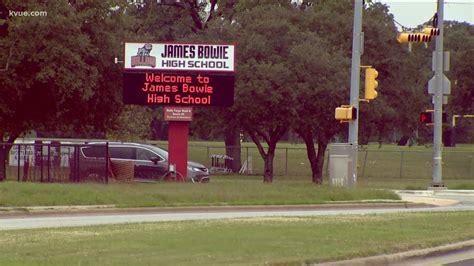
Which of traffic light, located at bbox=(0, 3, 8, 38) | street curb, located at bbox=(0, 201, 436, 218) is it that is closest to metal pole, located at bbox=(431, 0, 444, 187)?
street curb, located at bbox=(0, 201, 436, 218)

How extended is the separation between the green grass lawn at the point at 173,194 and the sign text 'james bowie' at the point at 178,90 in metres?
3.57

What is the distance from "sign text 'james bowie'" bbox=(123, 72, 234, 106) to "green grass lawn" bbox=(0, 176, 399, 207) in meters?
3.57

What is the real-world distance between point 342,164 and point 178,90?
6308 millimetres

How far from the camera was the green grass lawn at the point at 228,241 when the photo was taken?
1245 cm

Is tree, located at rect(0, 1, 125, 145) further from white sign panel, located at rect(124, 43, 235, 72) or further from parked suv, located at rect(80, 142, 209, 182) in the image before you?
white sign panel, located at rect(124, 43, 235, 72)

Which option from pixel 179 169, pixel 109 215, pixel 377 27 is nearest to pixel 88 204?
pixel 109 215

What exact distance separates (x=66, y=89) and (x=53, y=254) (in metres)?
24.7

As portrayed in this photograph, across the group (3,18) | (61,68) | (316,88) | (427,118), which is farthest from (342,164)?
(316,88)

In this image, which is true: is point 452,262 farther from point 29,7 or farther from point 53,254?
point 29,7

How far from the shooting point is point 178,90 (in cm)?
3234

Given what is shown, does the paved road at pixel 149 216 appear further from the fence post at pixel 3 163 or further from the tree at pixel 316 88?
the tree at pixel 316 88

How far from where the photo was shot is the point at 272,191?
93.5 feet

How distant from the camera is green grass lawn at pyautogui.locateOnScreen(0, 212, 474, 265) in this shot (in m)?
12.4

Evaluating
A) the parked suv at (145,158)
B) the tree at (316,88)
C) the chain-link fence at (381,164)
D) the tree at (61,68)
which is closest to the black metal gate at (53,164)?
the parked suv at (145,158)
